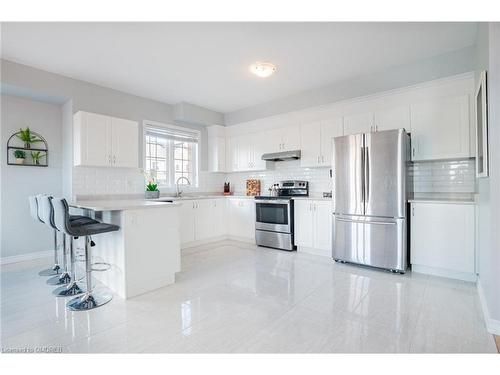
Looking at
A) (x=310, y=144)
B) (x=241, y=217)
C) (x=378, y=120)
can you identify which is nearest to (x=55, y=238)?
(x=241, y=217)

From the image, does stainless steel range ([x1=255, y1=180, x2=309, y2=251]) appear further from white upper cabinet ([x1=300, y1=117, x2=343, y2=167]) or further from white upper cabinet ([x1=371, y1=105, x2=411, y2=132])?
white upper cabinet ([x1=371, y1=105, x2=411, y2=132])

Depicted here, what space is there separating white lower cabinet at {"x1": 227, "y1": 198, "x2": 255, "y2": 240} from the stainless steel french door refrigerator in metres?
1.66

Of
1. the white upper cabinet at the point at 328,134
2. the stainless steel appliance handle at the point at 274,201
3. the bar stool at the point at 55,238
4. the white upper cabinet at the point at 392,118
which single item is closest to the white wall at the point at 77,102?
the bar stool at the point at 55,238

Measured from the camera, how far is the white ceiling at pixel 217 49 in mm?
2645

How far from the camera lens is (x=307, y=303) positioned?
2436mm

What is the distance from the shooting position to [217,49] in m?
3.04

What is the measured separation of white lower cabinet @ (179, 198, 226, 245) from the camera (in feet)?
15.1

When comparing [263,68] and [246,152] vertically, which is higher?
[263,68]

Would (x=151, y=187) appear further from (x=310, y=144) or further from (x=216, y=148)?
(x=310, y=144)

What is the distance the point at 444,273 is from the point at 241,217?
315 cm

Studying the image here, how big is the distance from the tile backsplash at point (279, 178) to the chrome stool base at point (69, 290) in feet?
5.20

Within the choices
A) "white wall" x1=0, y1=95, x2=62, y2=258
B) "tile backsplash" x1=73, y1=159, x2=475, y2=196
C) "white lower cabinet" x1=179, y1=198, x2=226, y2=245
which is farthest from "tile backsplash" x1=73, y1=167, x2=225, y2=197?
"white lower cabinet" x1=179, y1=198, x2=226, y2=245

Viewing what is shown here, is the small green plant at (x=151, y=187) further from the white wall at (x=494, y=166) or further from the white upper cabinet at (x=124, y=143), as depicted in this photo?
the white wall at (x=494, y=166)
